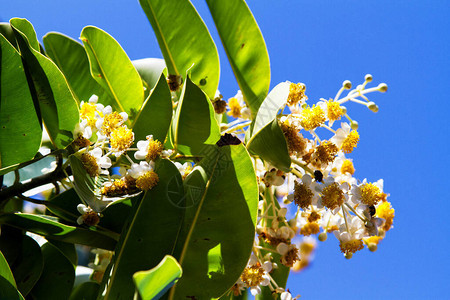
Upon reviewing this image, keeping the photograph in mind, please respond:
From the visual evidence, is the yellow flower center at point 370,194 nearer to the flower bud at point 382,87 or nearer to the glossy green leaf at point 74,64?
the flower bud at point 382,87

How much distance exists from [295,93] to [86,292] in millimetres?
856

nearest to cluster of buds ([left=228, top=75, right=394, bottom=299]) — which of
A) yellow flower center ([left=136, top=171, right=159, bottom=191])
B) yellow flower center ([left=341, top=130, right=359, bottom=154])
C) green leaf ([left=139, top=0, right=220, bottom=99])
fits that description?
yellow flower center ([left=341, top=130, right=359, bottom=154])

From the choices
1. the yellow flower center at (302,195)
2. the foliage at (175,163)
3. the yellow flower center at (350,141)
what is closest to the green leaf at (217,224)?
the foliage at (175,163)

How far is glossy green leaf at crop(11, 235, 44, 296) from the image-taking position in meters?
1.29

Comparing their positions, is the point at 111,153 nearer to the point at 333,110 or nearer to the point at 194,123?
the point at 194,123

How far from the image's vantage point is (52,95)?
3.84 feet

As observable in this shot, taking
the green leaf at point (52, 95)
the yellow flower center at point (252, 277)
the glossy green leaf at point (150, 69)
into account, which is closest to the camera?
the green leaf at point (52, 95)

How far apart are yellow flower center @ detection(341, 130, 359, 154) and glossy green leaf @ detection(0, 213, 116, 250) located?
67 centimetres

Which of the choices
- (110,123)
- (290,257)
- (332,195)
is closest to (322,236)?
(290,257)

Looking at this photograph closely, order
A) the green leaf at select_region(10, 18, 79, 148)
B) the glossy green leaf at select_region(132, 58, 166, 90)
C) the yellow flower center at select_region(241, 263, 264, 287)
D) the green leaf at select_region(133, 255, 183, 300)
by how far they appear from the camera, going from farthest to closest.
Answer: the glossy green leaf at select_region(132, 58, 166, 90)
the yellow flower center at select_region(241, 263, 264, 287)
the green leaf at select_region(10, 18, 79, 148)
the green leaf at select_region(133, 255, 183, 300)

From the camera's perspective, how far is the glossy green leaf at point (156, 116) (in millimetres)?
1187

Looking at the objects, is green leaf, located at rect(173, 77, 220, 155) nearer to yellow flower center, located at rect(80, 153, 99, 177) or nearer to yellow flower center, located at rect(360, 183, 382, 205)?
yellow flower center, located at rect(80, 153, 99, 177)

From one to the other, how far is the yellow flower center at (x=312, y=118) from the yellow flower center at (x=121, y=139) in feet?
1.40

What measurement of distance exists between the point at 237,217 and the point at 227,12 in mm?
533
